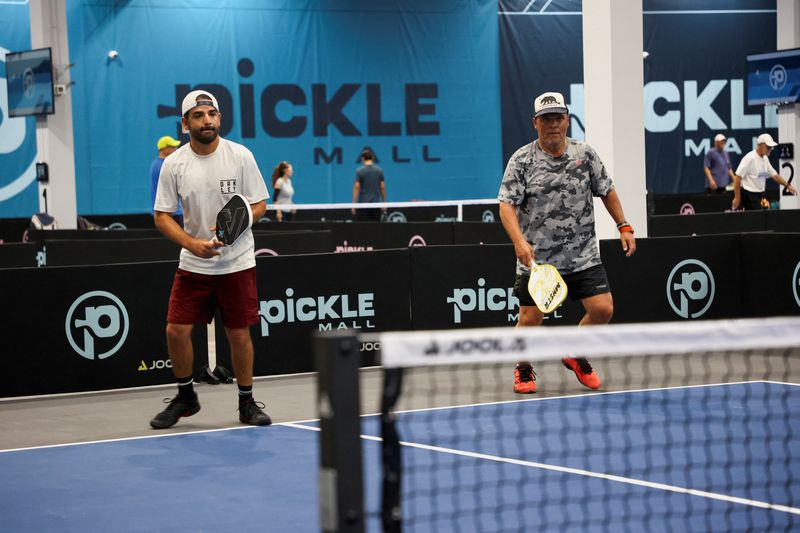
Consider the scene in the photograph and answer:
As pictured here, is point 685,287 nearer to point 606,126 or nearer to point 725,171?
point 606,126

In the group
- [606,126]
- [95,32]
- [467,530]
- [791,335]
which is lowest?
[467,530]

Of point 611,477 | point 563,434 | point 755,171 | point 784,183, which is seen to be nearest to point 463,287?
point 563,434

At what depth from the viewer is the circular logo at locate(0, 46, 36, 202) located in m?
22.2

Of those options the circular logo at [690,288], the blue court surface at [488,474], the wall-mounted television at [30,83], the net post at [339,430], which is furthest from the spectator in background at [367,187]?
the net post at [339,430]

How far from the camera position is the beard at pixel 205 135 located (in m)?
6.82

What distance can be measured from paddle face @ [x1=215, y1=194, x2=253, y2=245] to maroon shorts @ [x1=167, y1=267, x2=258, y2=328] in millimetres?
297

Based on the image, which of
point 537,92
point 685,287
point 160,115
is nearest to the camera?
point 685,287

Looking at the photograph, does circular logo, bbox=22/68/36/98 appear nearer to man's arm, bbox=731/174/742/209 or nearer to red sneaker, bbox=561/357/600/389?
man's arm, bbox=731/174/742/209

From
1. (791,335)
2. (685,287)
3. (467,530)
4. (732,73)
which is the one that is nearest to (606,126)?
(685,287)

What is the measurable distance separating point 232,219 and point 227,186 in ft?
1.06

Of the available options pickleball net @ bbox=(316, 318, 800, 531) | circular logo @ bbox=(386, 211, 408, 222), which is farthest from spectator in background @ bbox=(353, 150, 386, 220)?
pickleball net @ bbox=(316, 318, 800, 531)

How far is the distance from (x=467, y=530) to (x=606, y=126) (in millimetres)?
6466

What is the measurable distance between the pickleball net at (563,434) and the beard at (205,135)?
A: 180cm

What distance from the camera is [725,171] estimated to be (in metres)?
21.9
